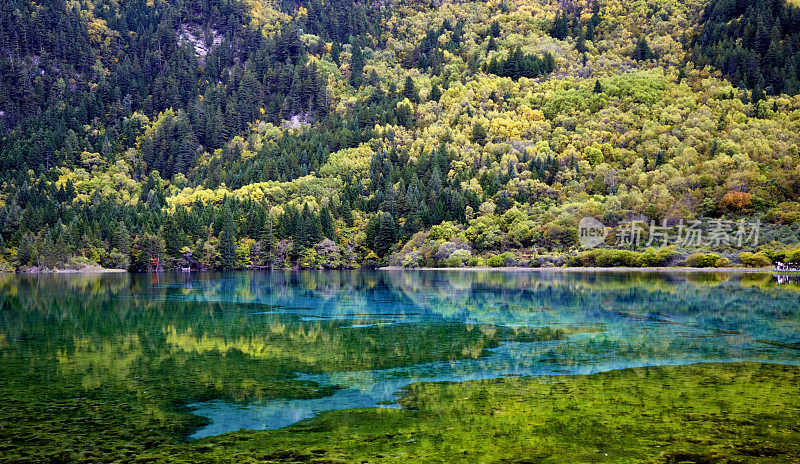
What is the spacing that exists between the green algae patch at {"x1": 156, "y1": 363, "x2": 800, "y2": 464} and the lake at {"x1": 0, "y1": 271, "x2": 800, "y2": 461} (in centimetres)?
32

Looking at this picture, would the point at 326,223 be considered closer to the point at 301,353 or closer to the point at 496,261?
the point at 496,261

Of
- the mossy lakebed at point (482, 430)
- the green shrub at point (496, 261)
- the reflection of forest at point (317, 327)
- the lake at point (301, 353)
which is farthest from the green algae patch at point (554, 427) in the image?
the green shrub at point (496, 261)

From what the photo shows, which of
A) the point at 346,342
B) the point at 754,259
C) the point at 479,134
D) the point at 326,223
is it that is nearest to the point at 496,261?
the point at 754,259

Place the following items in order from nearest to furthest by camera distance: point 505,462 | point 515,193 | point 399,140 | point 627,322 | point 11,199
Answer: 1. point 505,462
2. point 627,322
3. point 515,193
4. point 11,199
5. point 399,140

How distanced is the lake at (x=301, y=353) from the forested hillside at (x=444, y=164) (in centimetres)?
5705

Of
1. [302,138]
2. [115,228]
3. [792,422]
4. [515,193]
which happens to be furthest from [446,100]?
[792,422]

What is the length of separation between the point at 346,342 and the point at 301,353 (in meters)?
2.37

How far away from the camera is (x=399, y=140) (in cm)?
16138

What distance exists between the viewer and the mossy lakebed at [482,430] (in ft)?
29.2

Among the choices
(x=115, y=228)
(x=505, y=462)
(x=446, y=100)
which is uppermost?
(x=446, y=100)

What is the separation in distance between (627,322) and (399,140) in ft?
460

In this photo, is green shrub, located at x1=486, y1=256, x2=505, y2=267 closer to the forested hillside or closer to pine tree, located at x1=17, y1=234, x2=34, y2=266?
the forested hillside

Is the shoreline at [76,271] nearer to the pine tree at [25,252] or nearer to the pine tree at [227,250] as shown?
the pine tree at [25,252]

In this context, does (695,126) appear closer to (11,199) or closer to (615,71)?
(615,71)
